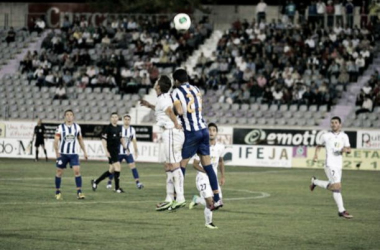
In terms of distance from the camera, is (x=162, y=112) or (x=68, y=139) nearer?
(x=162, y=112)

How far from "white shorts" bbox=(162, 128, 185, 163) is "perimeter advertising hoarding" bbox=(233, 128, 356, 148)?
22.0m

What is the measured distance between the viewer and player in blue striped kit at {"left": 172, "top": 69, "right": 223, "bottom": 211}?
561 inches

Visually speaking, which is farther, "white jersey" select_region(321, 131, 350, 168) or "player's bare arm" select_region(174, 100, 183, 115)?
"white jersey" select_region(321, 131, 350, 168)

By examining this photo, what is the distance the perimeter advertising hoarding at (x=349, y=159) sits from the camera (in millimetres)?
38188

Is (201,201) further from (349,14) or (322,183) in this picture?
(349,14)

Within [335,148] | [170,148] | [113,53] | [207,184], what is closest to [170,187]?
[170,148]

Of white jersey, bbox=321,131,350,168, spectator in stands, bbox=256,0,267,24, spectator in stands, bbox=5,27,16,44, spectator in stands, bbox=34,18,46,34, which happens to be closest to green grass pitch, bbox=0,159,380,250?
white jersey, bbox=321,131,350,168

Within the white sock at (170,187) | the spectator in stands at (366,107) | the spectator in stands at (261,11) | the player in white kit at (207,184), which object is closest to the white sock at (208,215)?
the player in white kit at (207,184)

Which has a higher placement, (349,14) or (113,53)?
(349,14)

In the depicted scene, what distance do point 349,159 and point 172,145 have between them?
21.8m

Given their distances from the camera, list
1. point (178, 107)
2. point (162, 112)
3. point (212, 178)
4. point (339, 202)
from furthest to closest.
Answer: point (162, 112)
point (339, 202)
point (212, 178)
point (178, 107)

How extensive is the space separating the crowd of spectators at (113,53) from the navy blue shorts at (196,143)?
31717 millimetres

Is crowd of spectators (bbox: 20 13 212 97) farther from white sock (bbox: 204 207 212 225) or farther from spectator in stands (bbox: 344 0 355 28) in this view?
white sock (bbox: 204 207 212 225)

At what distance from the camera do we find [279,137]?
40.4m
